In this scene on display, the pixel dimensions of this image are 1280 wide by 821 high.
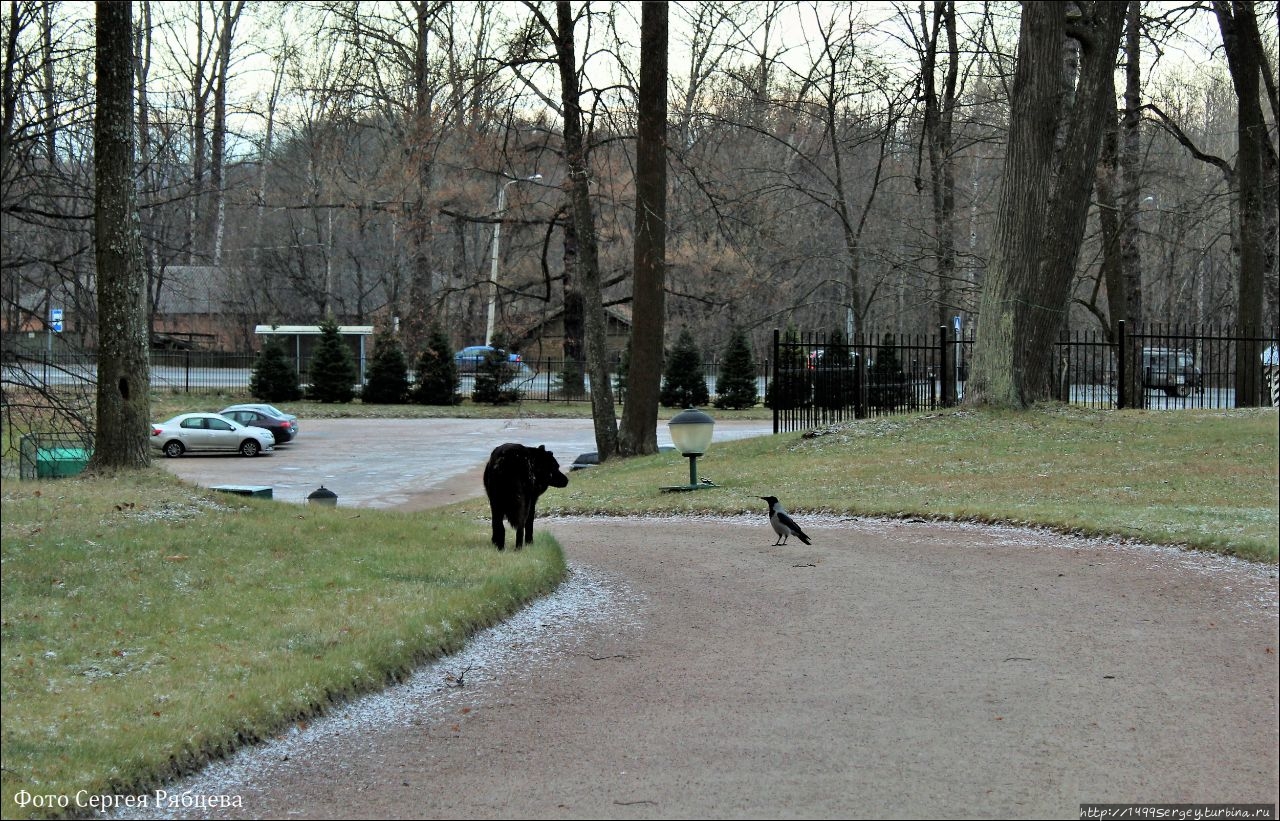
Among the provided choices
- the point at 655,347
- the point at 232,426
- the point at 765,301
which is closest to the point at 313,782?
the point at 655,347

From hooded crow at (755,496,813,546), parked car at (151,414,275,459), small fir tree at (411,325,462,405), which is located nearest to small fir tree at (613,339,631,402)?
small fir tree at (411,325,462,405)

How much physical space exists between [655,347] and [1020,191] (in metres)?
7.77

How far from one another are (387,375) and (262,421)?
15.3m

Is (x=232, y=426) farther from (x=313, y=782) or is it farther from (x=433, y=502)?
(x=313, y=782)

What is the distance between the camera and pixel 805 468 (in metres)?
18.2

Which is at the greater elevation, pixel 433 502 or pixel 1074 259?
pixel 1074 259

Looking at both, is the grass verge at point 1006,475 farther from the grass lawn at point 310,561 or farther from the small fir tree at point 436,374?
the small fir tree at point 436,374

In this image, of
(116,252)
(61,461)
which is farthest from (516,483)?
(61,461)

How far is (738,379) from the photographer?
50.5 m

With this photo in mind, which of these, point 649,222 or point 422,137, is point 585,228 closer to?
point 649,222

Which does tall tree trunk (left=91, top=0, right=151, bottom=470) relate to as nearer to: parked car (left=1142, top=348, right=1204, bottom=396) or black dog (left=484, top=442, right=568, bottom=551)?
black dog (left=484, top=442, right=568, bottom=551)

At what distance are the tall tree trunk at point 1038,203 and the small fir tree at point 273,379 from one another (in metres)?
36.4

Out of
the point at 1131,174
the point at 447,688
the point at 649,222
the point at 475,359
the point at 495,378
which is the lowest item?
the point at 447,688

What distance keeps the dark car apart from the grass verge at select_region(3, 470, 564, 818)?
905 inches
